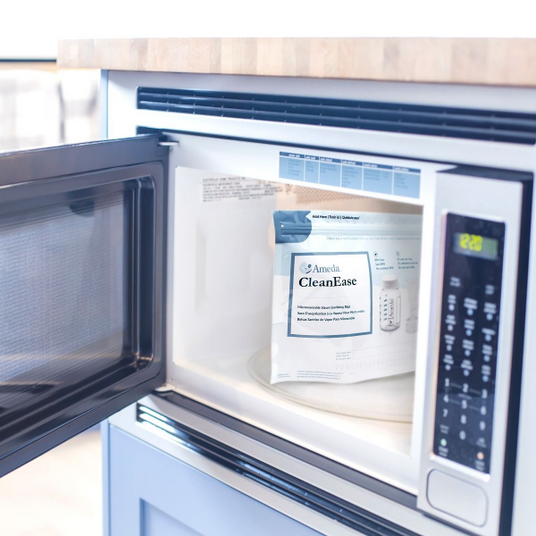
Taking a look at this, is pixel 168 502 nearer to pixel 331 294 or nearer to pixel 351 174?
pixel 331 294

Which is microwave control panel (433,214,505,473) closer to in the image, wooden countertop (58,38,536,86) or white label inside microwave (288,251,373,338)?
wooden countertop (58,38,536,86)

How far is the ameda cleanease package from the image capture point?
2.74ft

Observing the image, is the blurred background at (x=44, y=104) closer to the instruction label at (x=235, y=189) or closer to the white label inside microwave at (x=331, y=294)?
the instruction label at (x=235, y=189)

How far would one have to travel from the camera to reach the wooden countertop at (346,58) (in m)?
0.49

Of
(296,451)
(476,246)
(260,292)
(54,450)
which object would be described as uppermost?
(476,246)

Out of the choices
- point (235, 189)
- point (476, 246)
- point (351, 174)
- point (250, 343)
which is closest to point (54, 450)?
point (250, 343)

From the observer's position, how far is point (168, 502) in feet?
2.80

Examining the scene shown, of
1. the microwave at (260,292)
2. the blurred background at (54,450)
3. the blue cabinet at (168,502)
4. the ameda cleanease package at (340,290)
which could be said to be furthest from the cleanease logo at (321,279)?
the blurred background at (54,450)

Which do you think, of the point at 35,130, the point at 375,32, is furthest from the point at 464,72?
the point at 35,130

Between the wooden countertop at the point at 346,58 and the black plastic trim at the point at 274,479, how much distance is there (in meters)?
0.42

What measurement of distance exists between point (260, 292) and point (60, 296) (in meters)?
0.36

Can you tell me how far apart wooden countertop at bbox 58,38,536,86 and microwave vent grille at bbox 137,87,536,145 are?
4cm

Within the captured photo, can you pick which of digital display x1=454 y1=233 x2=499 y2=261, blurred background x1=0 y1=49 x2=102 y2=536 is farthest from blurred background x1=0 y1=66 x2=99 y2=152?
digital display x1=454 y1=233 x2=499 y2=261

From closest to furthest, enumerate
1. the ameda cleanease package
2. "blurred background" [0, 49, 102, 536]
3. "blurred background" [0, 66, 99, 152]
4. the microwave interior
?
the microwave interior, the ameda cleanease package, "blurred background" [0, 49, 102, 536], "blurred background" [0, 66, 99, 152]
